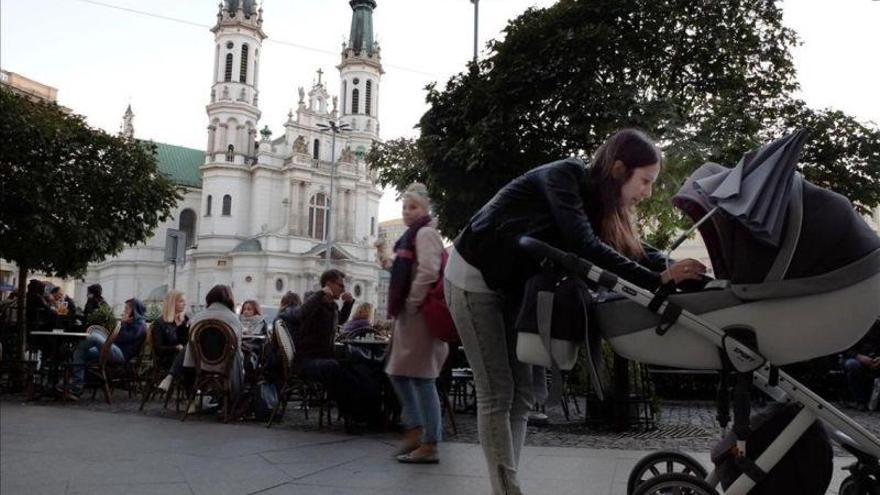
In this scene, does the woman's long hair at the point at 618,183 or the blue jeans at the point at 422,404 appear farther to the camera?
the blue jeans at the point at 422,404

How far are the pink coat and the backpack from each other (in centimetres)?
6

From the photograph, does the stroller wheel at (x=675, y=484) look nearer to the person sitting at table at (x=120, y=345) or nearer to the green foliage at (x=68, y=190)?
the person sitting at table at (x=120, y=345)

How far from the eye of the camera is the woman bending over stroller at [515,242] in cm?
274

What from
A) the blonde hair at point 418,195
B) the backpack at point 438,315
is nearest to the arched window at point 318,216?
the blonde hair at point 418,195

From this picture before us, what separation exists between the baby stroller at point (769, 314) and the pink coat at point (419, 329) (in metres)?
2.41

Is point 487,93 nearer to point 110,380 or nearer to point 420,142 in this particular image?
point 420,142

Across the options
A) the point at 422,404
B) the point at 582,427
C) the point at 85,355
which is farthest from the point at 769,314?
the point at 85,355

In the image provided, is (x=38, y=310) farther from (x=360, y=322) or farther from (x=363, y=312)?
(x=360, y=322)

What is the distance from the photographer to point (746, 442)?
258cm

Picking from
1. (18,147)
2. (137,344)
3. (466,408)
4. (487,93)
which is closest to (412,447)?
(466,408)

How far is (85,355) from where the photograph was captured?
9.28m

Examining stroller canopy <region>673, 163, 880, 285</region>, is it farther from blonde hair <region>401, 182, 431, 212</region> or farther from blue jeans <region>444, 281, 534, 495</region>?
blonde hair <region>401, 182, 431, 212</region>

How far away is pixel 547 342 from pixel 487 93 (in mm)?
14363

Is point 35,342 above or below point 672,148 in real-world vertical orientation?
below
